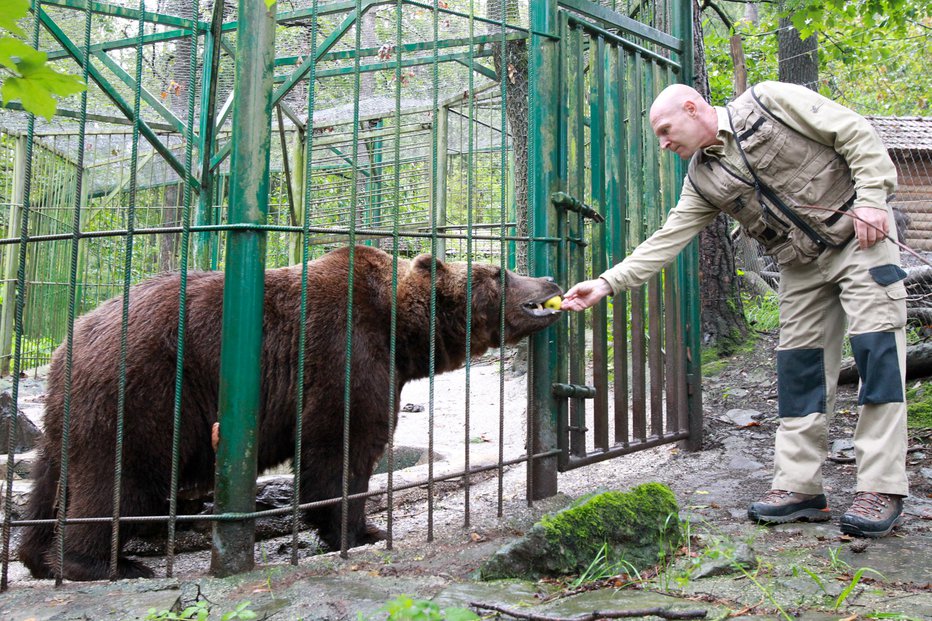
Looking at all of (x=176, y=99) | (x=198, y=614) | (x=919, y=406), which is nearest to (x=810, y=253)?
(x=919, y=406)

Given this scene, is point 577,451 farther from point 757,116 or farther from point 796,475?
point 757,116

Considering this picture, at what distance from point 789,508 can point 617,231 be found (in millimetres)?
2007

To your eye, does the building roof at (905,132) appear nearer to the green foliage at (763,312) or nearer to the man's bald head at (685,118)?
the green foliage at (763,312)

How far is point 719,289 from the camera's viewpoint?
806cm

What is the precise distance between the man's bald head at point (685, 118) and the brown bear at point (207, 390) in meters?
1.10

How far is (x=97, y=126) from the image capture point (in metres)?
13.3

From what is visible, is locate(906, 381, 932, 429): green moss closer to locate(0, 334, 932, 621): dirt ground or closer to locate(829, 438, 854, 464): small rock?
locate(0, 334, 932, 621): dirt ground

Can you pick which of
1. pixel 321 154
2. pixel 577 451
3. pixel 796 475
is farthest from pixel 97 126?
pixel 796 475

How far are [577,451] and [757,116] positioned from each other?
2222 mm

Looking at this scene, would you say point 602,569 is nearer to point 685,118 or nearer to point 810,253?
point 810,253

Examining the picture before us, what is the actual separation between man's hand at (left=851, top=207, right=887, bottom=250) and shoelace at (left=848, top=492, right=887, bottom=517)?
1.26 meters


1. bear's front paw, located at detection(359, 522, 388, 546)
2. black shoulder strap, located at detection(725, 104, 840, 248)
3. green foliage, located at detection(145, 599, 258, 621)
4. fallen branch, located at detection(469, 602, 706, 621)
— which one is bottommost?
bear's front paw, located at detection(359, 522, 388, 546)

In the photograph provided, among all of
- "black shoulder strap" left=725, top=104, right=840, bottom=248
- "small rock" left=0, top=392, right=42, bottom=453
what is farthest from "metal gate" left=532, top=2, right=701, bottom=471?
"small rock" left=0, top=392, right=42, bottom=453

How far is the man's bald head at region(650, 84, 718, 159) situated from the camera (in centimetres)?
429
